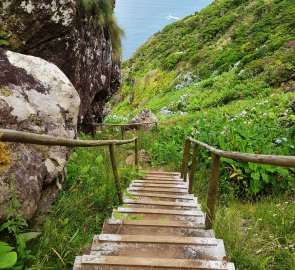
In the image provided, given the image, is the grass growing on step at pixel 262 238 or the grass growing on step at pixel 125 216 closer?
the grass growing on step at pixel 262 238

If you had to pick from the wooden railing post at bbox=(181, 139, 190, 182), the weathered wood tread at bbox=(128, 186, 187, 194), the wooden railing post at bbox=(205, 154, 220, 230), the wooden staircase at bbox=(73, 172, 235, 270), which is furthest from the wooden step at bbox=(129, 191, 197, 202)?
the wooden railing post at bbox=(181, 139, 190, 182)

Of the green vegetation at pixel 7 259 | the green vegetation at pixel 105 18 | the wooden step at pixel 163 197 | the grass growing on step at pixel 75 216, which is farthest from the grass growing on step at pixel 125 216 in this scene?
the green vegetation at pixel 105 18

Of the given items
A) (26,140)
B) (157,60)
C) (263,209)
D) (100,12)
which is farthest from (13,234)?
(157,60)

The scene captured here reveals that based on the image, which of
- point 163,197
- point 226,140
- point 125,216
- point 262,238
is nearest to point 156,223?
point 125,216

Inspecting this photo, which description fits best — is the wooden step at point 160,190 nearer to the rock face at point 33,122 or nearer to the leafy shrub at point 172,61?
the rock face at point 33,122

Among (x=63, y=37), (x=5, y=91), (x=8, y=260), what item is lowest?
(x=8, y=260)

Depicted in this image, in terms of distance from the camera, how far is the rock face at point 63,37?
6586 mm

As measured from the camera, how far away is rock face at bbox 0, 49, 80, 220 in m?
3.11

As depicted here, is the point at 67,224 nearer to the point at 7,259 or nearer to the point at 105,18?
the point at 7,259

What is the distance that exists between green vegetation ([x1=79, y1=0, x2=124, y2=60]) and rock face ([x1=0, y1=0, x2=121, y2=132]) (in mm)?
103

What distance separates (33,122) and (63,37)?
4257 millimetres

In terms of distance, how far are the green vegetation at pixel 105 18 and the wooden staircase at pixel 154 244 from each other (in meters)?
5.44

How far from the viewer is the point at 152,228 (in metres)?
4.23

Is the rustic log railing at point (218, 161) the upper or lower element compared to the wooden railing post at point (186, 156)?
upper
